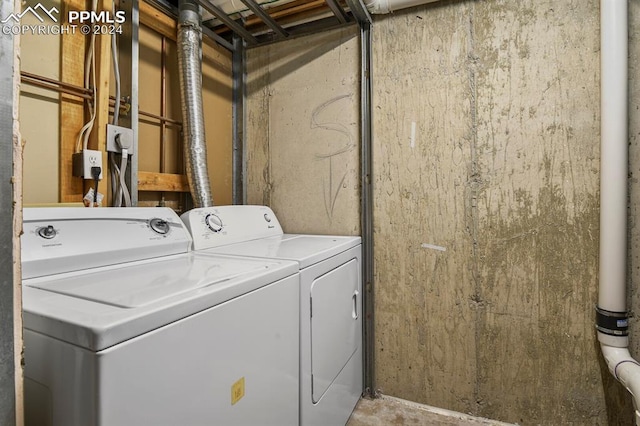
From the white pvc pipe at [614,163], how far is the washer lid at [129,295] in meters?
1.33

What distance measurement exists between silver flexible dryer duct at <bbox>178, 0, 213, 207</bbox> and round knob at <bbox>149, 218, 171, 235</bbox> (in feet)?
1.27

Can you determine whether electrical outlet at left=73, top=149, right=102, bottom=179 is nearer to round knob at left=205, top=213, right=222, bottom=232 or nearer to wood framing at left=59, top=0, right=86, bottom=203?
wood framing at left=59, top=0, right=86, bottom=203

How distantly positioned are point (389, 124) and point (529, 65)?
0.70 meters

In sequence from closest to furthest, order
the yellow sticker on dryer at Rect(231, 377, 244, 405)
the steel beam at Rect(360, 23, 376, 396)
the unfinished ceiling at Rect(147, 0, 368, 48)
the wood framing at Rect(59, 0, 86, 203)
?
1. the yellow sticker on dryer at Rect(231, 377, 244, 405)
2. the wood framing at Rect(59, 0, 86, 203)
3. the unfinished ceiling at Rect(147, 0, 368, 48)
4. the steel beam at Rect(360, 23, 376, 396)

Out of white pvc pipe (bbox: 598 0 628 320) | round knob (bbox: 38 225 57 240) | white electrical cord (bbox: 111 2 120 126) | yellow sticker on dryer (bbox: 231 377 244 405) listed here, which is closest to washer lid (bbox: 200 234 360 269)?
yellow sticker on dryer (bbox: 231 377 244 405)

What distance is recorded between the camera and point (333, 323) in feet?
4.75

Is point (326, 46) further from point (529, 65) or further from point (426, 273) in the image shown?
point (426, 273)

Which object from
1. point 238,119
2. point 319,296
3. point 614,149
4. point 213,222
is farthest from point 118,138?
point 614,149

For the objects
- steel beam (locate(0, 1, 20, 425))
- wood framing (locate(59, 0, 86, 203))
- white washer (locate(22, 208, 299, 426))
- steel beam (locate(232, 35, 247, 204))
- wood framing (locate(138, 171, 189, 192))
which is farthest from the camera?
steel beam (locate(232, 35, 247, 204))

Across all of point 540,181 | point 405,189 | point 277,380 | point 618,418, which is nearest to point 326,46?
point 405,189

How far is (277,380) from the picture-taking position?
39.9 inches

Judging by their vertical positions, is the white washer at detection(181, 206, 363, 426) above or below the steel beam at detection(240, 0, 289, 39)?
below

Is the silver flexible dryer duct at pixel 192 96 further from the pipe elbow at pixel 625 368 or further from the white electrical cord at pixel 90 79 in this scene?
the pipe elbow at pixel 625 368

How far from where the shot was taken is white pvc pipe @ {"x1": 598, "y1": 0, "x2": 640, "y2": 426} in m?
1.36
